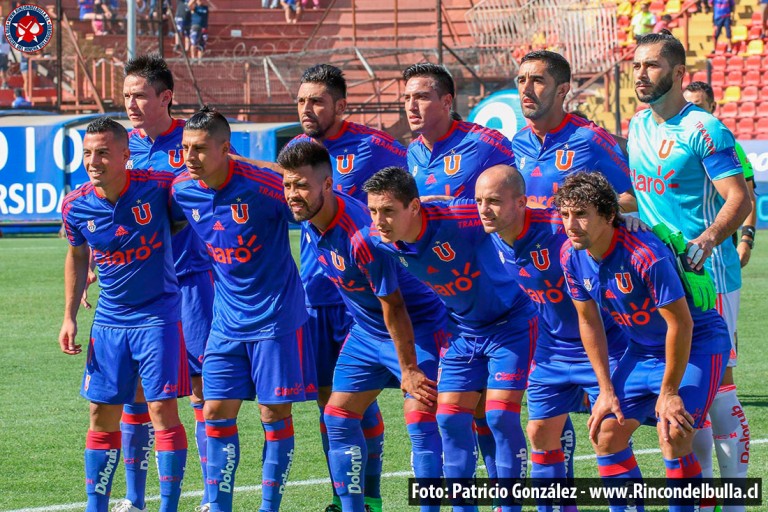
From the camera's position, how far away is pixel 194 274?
686 centimetres

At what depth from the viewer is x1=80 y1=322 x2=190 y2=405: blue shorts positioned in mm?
6023

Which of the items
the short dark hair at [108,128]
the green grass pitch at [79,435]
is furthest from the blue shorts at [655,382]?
the short dark hair at [108,128]

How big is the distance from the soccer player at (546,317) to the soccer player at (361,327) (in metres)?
0.51

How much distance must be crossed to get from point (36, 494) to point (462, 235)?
278cm

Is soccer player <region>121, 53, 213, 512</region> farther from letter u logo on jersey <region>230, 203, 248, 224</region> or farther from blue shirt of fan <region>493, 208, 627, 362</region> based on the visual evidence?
blue shirt of fan <region>493, 208, 627, 362</region>

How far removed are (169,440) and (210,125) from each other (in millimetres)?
1514

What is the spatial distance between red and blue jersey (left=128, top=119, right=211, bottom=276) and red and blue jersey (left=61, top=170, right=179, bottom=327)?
0.53 metres

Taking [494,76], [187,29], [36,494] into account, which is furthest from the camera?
[187,29]

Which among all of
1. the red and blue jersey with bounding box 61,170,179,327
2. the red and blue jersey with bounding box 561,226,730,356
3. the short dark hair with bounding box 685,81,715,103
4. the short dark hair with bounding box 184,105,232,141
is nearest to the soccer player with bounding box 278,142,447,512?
the short dark hair with bounding box 184,105,232,141

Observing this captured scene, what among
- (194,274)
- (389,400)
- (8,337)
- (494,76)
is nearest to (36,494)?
(194,274)

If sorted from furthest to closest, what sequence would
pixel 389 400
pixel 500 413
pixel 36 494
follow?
1. pixel 389 400
2. pixel 36 494
3. pixel 500 413

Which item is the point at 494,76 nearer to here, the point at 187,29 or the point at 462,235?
the point at 187,29

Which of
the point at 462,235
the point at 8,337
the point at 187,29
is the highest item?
the point at 187,29

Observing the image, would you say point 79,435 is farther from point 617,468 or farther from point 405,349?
point 617,468
